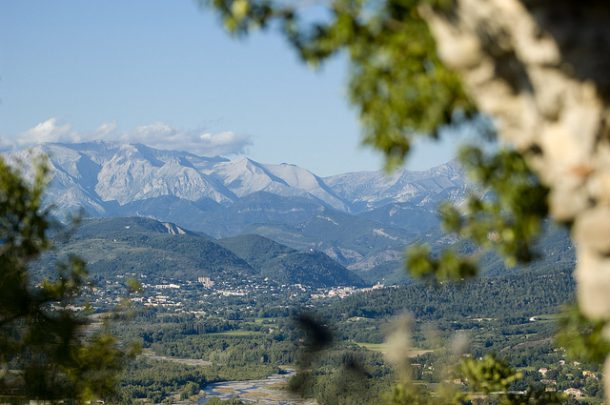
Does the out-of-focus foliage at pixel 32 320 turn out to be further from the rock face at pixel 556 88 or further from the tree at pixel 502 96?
the rock face at pixel 556 88

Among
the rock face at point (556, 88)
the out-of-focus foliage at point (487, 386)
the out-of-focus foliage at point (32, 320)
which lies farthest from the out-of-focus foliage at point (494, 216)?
the out-of-focus foliage at point (32, 320)

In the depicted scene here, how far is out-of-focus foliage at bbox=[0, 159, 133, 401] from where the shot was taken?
20.6 metres

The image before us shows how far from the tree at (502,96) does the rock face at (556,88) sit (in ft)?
0.03

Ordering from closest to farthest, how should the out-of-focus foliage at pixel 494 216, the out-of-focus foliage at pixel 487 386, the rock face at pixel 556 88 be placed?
the rock face at pixel 556 88 < the out-of-focus foliage at pixel 494 216 < the out-of-focus foliage at pixel 487 386

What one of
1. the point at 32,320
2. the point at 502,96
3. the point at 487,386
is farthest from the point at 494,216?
the point at 32,320

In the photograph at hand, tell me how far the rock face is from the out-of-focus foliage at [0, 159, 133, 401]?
14.8m

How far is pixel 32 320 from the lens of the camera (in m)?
20.8

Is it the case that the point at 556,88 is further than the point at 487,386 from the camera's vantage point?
No

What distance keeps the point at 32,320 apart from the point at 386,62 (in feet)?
46.4

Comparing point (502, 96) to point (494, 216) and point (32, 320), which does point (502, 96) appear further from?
point (32, 320)

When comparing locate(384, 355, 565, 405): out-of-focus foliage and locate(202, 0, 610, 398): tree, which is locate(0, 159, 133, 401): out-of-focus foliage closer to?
locate(384, 355, 565, 405): out-of-focus foliage

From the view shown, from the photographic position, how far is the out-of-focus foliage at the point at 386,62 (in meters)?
9.27

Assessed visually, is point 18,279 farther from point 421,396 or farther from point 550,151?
point 550,151

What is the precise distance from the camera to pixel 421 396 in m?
15.7
